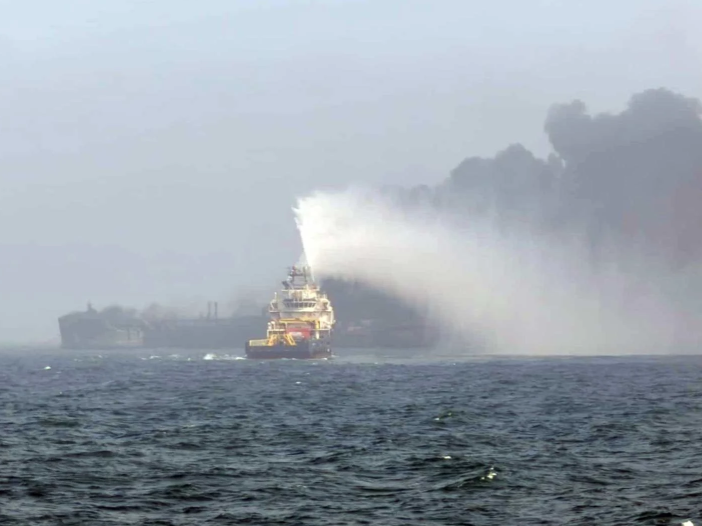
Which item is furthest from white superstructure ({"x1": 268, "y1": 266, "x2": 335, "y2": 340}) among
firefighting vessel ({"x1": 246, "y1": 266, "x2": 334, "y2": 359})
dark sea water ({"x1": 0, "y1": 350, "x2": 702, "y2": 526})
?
dark sea water ({"x1": 0, "y1": 350, "x2": 702, "y2": 526})

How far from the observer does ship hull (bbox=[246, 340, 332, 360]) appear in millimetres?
136250

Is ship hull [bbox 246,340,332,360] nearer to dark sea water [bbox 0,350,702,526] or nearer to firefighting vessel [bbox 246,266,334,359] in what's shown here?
firefighting vessel [bbox 246,266,334,359]

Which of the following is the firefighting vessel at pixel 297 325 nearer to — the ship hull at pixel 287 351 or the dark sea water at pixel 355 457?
the ship hull at pixel 287 351

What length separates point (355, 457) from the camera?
39.3m

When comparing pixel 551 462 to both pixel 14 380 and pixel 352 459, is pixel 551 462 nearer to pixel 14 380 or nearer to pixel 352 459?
pixel 352 459

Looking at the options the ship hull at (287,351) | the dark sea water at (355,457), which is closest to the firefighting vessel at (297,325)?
the ship hull at (287,351)

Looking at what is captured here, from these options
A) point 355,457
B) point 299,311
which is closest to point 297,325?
point 299,311

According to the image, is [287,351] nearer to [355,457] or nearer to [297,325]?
[297,325]

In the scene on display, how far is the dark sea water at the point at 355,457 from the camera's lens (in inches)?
1161

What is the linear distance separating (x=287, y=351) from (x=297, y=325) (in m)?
8.15

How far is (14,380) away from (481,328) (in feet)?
327

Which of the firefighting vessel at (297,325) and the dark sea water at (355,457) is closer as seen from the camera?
the dark sea water at (355,457)

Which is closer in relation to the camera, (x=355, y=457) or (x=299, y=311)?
(x=355, y=457)

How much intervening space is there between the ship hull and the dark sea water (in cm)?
6085
